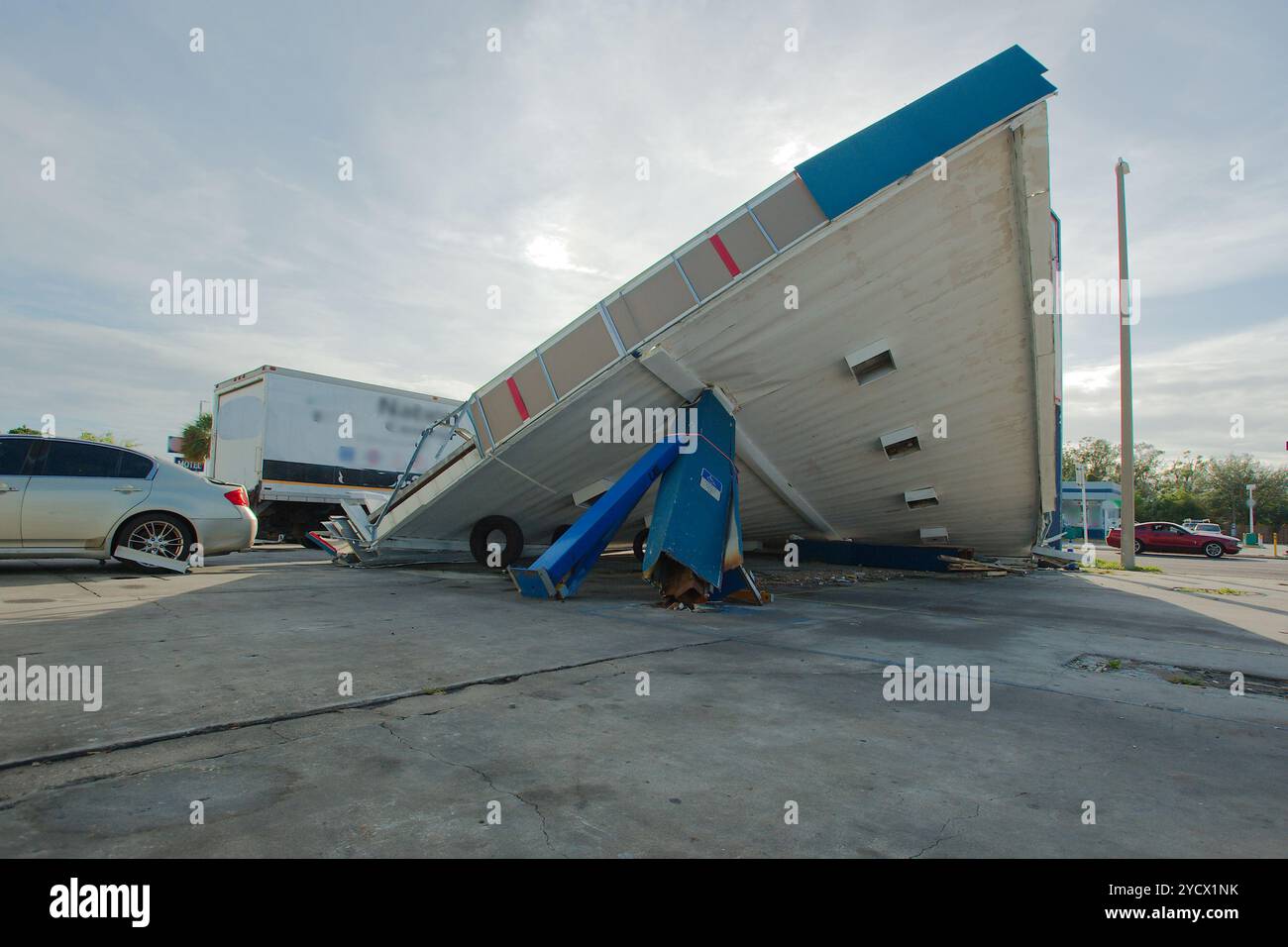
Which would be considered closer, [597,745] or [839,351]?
[597,745]

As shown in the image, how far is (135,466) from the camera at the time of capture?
813 centimetres

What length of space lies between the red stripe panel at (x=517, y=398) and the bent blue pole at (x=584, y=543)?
1.39m

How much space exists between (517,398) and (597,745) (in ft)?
18.9

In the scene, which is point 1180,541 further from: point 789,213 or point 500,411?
point 500,411

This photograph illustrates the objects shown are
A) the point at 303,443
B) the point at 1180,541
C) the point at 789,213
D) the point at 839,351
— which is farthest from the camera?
the point at 1180,541

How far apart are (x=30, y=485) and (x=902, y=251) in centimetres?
966

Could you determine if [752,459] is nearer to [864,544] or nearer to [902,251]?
[902,251]

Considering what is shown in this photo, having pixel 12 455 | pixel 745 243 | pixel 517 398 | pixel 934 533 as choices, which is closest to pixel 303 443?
pixel 12 455

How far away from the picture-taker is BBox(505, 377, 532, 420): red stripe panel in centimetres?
Result: 796

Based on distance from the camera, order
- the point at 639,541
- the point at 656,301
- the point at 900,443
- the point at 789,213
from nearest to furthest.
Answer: the point at 789,213 → the point at 656,301 → the point at 900,443 → the point at 639,541

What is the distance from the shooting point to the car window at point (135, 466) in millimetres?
8070

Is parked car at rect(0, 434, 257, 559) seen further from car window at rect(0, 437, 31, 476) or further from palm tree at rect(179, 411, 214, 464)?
palm tree at rect(179, 411, 214, 464)

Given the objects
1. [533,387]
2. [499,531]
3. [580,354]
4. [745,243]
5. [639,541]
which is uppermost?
[745,243]

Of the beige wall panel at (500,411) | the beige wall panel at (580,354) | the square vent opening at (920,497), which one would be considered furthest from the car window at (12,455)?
the square vent opening at (920,497)
